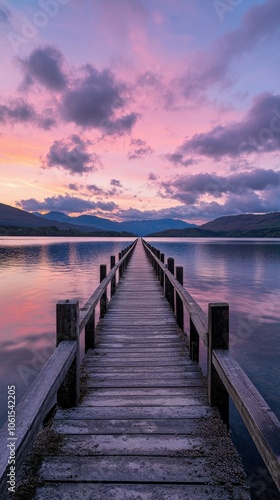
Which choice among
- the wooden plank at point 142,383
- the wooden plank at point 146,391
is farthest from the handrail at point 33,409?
the wooden plank at point 142,383

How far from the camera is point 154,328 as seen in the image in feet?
22.5

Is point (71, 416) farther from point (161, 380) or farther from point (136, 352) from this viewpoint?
point (136, 352)

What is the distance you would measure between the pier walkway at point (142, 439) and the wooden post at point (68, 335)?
0.41 ft

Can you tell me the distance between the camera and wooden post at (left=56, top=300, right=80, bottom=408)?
352 centimetres

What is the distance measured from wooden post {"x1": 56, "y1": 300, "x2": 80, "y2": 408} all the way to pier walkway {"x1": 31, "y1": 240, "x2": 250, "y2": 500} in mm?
126

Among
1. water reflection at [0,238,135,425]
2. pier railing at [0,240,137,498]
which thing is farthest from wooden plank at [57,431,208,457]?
water reflection at [0,238,135,425]

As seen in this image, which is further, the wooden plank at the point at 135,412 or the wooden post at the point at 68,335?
the wooden post at the point at 68,335

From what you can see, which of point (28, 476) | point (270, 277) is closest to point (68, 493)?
point (28, 476)

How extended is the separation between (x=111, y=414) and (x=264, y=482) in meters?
2.64

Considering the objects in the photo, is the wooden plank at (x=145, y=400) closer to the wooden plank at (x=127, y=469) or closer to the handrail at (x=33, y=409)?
the handrail at (x=33, y=409)

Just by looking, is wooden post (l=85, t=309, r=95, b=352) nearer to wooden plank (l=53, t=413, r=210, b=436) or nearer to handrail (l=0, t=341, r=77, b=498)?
handrail (l=0, t=341, r=77, b=498)

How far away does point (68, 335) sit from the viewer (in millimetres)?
3586

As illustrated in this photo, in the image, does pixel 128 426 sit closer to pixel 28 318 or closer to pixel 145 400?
pixel 145 400

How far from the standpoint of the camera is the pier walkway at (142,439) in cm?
239
